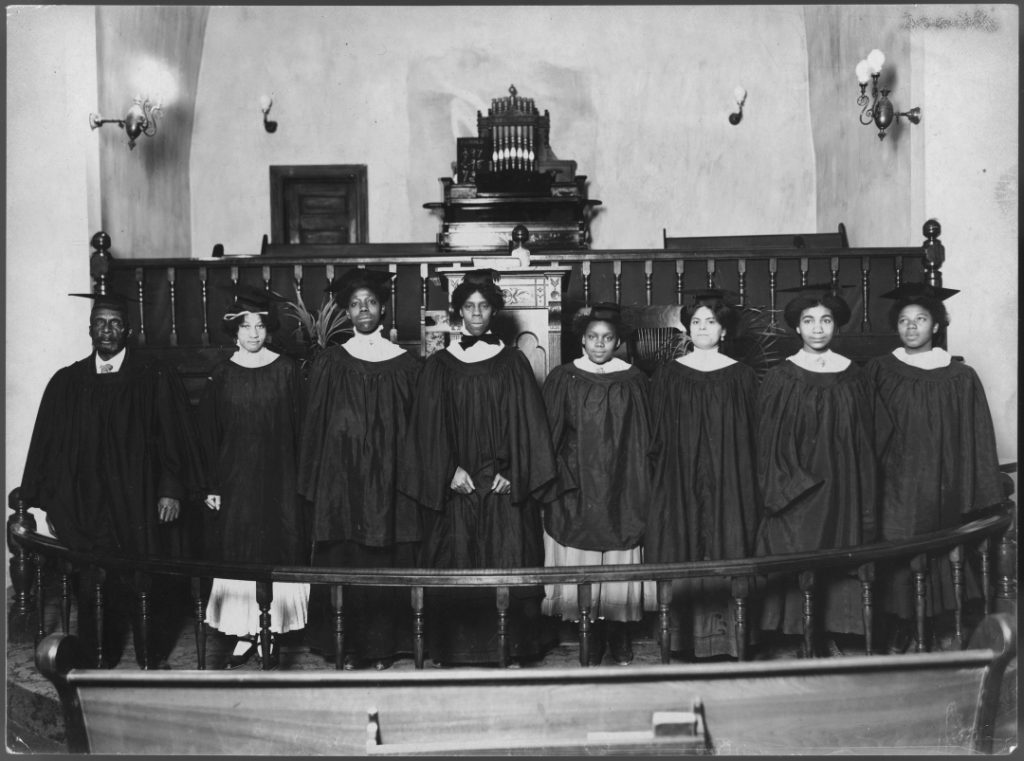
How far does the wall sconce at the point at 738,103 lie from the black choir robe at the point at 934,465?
5.96 metres

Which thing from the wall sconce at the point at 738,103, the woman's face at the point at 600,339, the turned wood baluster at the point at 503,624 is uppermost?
the wall sconce at the point at 738,103

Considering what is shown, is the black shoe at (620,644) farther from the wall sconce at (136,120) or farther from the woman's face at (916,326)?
the wall sconce at (136,120)

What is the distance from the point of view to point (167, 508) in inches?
179

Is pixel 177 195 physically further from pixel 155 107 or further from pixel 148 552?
pixel 148 552

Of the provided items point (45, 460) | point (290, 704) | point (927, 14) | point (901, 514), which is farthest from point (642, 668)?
point (927, 14)

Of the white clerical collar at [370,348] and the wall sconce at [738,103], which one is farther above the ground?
the wall sconce at [738,103]

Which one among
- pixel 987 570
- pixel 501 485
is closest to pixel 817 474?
pixel 987 570

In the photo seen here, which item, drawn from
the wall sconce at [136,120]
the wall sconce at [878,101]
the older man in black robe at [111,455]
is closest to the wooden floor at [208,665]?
the older man in black robe at [111,455]

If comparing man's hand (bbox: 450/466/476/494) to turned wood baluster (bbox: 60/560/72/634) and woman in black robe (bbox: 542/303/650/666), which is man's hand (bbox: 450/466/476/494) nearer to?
woman in black robe (bbox: 542/303/650/666)

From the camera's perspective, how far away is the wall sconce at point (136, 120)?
6605mm

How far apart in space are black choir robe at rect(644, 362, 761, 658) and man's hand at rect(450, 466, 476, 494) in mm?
847

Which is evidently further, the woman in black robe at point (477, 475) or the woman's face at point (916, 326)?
the woman's face at point (916, 326)

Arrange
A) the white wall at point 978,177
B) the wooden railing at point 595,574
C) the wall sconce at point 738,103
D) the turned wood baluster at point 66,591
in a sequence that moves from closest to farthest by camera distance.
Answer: the wooden railing at point 595,574 < the turned wood baluster at point 66,591 < the white wall at point 978,177 < the wall sconce at point 738,103

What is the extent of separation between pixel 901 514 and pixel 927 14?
3.90 m
